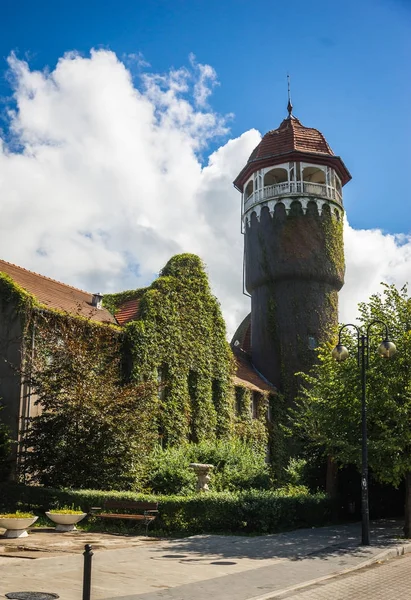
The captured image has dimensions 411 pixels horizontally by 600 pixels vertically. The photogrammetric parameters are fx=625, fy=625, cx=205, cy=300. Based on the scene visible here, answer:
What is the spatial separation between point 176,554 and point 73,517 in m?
4.77

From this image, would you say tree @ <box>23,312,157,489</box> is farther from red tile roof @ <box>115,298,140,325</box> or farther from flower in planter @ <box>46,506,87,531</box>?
red tile roof @ <box>115,298,140,325</box>

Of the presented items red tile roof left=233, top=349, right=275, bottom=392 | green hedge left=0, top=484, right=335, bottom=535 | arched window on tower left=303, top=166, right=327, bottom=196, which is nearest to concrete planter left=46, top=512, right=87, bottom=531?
green hedge left=0, top=484, right=335, bottom=535

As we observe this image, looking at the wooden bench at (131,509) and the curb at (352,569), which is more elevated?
the wooden bench at (131,509)

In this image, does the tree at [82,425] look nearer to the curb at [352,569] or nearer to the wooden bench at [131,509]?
the wooden bench at [131,509]

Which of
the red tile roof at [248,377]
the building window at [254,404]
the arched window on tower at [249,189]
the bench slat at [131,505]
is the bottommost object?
the bench slat at [131,505]

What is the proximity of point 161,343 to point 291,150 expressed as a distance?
18.5m

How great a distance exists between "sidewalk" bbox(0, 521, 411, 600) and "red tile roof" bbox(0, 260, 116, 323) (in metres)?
12.6

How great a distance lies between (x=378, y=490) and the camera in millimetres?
25641

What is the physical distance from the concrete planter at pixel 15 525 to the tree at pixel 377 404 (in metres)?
9.10

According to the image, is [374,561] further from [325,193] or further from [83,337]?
[325,193]

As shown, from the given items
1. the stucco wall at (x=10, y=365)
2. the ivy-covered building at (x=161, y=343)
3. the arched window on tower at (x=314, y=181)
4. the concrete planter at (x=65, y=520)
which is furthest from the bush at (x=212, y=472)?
the arched window on tower at (x=314, y=181)

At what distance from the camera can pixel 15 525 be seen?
52.0ft

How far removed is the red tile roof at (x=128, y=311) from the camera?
30.2 metres

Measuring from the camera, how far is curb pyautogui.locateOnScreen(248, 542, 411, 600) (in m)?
9.88
